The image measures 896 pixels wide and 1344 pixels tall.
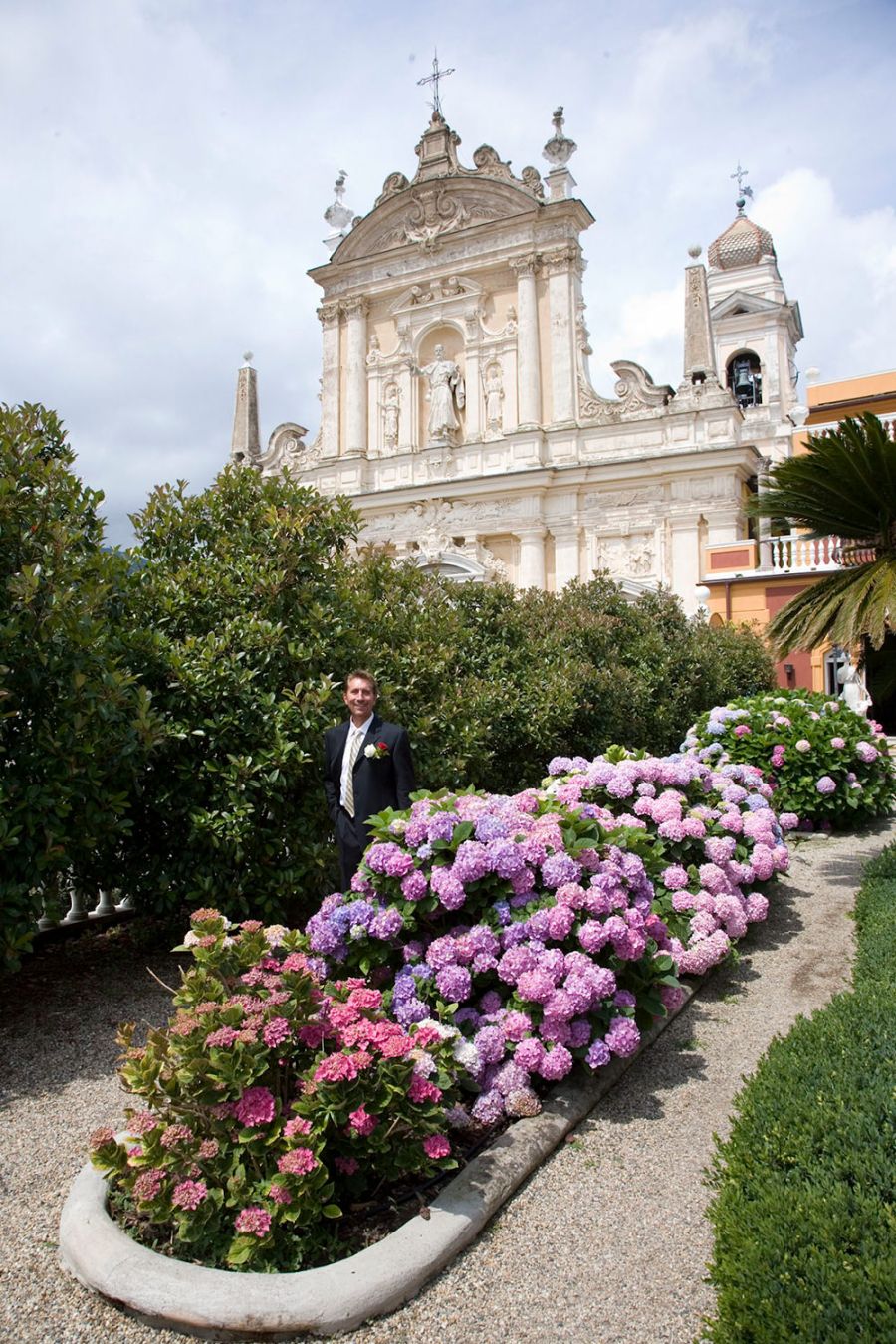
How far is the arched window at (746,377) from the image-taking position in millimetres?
31906

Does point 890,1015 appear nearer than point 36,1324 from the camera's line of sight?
No

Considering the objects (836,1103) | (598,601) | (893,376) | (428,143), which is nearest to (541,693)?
(598,601)

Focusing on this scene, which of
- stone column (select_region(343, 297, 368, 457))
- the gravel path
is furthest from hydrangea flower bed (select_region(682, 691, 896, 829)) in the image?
stone column (select_region(343, 297, 368, 457))

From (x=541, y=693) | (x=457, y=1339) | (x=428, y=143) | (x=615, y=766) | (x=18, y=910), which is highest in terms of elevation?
(x=428, y=143)

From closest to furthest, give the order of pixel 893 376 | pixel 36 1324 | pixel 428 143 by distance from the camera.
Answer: pixel 36 1324 → pixel 893 376 → pixel 428 143

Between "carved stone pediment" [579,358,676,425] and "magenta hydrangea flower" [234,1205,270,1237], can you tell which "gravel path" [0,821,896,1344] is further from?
"carved stone pediment" [579,358,676,425]

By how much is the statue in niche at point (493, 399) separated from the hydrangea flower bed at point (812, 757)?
19.0 m

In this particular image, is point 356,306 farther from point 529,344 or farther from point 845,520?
point 845,520

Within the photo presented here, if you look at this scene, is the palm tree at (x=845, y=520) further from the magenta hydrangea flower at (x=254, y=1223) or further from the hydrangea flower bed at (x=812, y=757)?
the magenta hydrangea flower at (x=254, y=1223)

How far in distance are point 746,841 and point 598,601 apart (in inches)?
267

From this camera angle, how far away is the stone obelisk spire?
32406 millimetres

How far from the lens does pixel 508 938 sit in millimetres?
3809

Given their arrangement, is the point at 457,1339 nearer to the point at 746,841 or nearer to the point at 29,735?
the point at 29,735

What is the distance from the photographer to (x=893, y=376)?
26.0 meters
